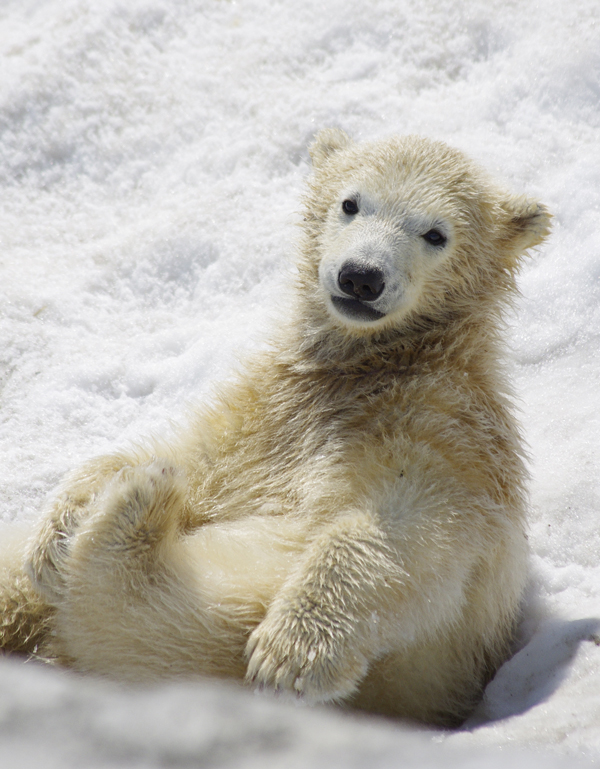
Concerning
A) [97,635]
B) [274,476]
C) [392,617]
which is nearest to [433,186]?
[274,476]

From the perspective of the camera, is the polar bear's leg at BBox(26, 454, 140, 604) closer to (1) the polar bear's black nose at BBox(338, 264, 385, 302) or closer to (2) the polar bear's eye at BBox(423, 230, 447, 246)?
(1) the polar bear's black nose at BBox(338, 264, 385, 302)

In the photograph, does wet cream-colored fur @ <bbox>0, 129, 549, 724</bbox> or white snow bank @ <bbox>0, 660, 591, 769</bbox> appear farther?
wet cream-colored fur @ <bbox>0, 129, 549, 724</bbox>

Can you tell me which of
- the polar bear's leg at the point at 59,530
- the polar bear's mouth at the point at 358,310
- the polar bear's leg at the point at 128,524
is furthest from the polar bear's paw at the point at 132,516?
the polar bear's mouth at the point at 358,310

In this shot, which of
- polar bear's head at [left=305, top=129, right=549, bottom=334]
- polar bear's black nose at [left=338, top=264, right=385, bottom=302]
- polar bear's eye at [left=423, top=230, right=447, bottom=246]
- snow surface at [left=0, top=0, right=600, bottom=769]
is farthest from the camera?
snow surface at [left=0, top=0, right=600, bottom=769]

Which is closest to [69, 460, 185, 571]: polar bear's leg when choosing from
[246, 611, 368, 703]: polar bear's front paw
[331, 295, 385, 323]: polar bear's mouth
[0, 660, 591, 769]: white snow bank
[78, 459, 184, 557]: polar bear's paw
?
[78, 459, 184, 557]: polar bear's paw

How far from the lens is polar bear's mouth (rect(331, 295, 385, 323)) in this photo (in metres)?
3.59

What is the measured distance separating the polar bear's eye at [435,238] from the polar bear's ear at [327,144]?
3.89 feet

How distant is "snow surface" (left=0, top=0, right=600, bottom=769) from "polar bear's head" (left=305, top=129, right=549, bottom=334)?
549mm

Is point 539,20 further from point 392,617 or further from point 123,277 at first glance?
point 392,617

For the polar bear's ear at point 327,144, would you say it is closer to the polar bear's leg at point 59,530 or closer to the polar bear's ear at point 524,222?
the polar bear's ear at point 524,222

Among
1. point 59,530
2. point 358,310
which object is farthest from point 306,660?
point 358,310

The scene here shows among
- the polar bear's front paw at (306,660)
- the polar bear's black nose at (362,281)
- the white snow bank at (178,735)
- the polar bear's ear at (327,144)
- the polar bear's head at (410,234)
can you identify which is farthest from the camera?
the polar bear's ear at (327,144)

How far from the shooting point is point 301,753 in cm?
135

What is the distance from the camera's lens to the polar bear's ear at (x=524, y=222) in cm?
403
